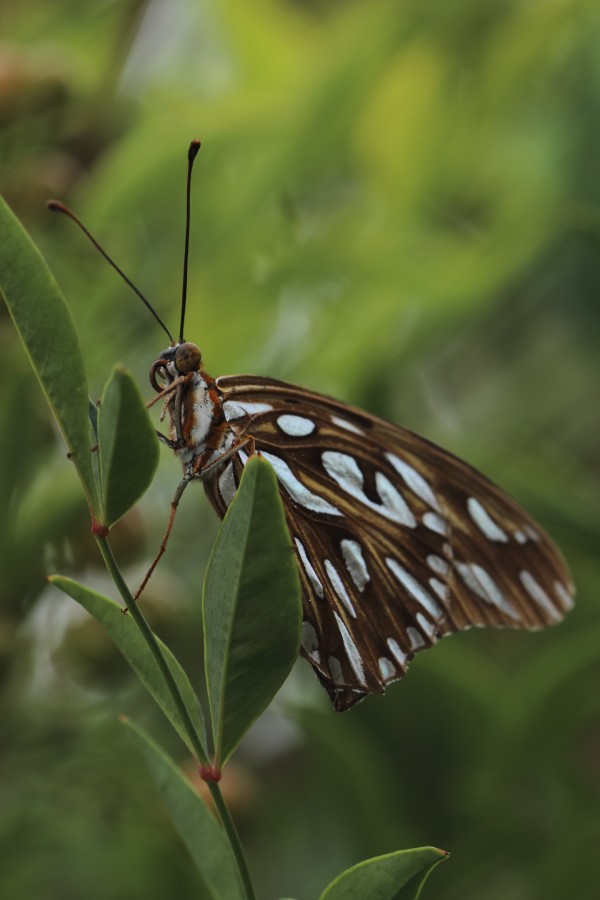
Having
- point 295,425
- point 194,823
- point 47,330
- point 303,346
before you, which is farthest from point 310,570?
point 303,346

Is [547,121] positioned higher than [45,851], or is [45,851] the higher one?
[547,121]

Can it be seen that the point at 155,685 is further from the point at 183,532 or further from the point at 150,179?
the point at 183,532

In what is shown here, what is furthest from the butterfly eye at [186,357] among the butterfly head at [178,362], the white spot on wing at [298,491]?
the white spot on wing at [298,491]

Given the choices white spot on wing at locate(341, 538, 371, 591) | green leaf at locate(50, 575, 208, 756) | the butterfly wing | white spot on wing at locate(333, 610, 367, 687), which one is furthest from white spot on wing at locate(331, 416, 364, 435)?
green leaf at locate(50, 575, 208, 756)

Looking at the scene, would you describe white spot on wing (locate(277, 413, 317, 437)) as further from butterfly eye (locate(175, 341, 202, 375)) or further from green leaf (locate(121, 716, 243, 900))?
green leaf (locate(121, 716, 243, 900))

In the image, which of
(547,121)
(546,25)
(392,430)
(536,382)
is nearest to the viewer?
(392,430)

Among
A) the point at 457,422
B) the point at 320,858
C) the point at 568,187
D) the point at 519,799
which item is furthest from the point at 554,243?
the point at 320,858

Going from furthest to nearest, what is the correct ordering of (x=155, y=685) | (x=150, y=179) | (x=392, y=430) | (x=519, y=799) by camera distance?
(x=519, y=799), (x=150, y=179), (x=392, y=430), (x=155, y=685)
